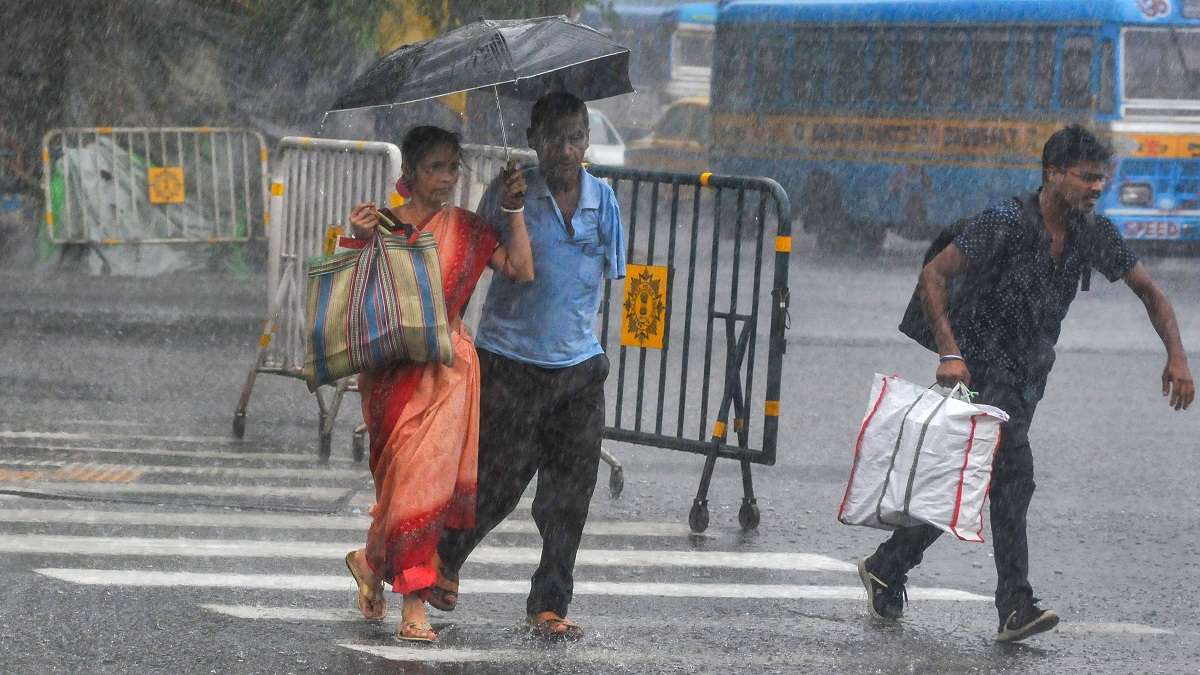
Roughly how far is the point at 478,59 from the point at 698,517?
2.52 m

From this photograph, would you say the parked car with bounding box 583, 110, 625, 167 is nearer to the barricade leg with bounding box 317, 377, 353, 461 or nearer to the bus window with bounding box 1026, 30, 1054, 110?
the bus window with bounding box 1026, 30, 1054, 110

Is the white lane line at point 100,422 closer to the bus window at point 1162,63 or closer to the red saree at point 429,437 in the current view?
the red saree at point 429,437

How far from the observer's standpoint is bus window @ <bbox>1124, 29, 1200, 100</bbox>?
1859 cm

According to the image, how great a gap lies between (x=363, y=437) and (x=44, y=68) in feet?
Result: 29.5

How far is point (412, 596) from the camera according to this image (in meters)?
5.19

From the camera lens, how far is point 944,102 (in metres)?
20.4

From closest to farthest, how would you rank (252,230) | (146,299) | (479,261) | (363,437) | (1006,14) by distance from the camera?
(479,261)
(363,437)
(146,299)
(252,230)
(1006,14)

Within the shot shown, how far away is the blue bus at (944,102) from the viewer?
61.5 ft

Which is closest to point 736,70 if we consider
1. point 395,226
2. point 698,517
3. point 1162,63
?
point 1162,63

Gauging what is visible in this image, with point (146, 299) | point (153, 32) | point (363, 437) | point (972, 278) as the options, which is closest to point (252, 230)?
point (146, 299)

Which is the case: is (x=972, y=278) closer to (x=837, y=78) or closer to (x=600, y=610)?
(x=600, y=610)

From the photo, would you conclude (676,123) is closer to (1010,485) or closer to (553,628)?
(1010,485)

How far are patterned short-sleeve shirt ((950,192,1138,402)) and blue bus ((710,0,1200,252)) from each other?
1356cm

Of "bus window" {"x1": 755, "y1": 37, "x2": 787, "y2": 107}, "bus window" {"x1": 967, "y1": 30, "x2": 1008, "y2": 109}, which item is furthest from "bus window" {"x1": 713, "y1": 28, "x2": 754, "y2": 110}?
"bus window" {"x1": 967, "y1": 30, "x2": 1008, "y2": 109}
